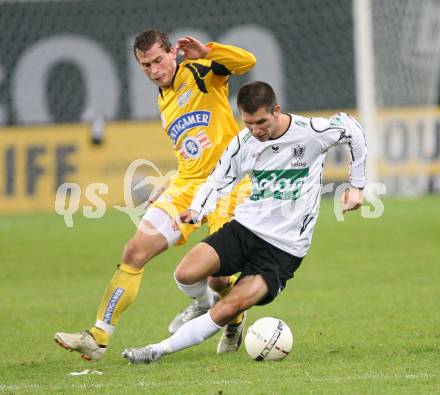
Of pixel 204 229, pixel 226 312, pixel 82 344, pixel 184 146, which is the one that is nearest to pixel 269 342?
pixel 226 312

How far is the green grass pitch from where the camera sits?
21.8 feet

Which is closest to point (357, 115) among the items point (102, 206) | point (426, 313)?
point (102, 206)

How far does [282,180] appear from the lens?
7.54 m

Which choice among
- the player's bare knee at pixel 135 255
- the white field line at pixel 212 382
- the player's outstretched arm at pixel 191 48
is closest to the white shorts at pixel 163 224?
the player's bare knee at pixel 135 255

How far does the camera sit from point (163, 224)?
26.8ft

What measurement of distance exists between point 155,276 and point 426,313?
4659 mm

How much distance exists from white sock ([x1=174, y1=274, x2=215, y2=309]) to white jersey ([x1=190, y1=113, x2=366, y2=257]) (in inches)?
29.8

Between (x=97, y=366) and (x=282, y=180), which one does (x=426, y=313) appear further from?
(x=97, y=366)

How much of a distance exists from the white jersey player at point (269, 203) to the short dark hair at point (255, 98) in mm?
161

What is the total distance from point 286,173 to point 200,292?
4.58 ft

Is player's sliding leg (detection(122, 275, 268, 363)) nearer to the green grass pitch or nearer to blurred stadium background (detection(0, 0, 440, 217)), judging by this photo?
the green grass pitch

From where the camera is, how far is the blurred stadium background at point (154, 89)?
830 inches

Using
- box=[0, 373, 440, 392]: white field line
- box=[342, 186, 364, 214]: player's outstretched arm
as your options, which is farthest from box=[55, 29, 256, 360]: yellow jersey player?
box=[342, 186, 364, 214]: player's outstretched arm

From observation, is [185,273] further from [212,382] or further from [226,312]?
[212,382]
